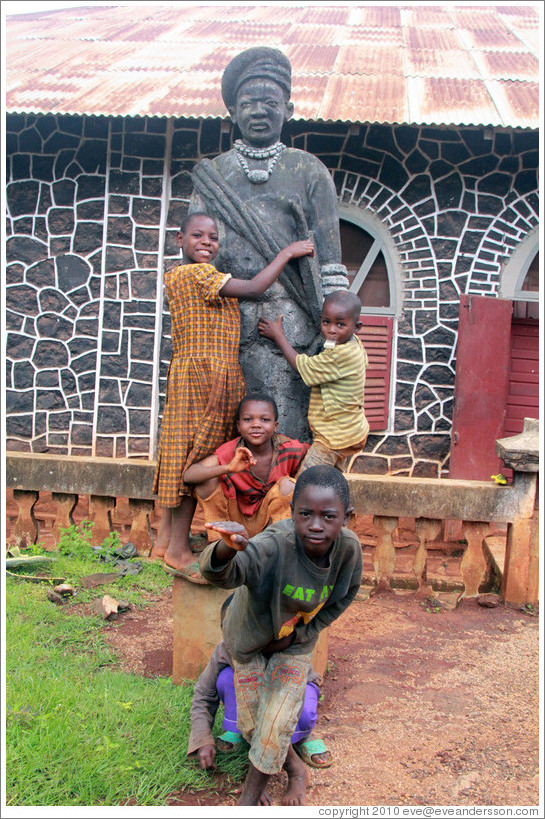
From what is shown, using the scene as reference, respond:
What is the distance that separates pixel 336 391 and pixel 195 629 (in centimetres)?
133

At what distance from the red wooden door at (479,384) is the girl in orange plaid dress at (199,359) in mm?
4155

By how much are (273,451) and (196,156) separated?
4817 millimetres

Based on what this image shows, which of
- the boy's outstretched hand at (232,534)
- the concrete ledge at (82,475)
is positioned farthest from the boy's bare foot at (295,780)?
the concrete ledge at (82,475)

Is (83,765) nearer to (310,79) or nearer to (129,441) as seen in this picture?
(129,441)

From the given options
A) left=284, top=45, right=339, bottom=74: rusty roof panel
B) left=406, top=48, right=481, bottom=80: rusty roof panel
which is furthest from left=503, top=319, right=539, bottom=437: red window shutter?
left=284, top=45, right=339, bottom=74: rusty roof panel

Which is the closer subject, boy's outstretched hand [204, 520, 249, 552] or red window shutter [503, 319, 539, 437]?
boy's outstretched hand [204, 520, 249, 552]

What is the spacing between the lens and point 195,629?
329cm

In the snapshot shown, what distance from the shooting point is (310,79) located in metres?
6.82

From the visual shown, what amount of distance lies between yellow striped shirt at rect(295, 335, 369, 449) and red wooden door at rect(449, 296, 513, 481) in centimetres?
400

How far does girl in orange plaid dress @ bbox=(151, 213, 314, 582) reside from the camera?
3.02m

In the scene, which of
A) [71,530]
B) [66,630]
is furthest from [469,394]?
[66,630]

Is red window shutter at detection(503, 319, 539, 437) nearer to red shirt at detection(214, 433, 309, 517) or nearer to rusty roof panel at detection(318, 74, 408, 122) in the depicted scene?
rusty roof panel at detection(318, 74, 408, 122)

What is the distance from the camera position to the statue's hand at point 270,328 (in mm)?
3141

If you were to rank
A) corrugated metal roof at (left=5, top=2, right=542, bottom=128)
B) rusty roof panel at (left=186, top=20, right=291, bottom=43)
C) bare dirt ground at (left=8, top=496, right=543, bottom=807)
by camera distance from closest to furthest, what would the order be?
bare dirt ground at (left=8, top=496, right=543, bottom=807) < corrugated metal roof at (left=5, top=2, right=542, bottom=128) < rusty roof panel at (left=186, top=20, right=291, bottom=43)
